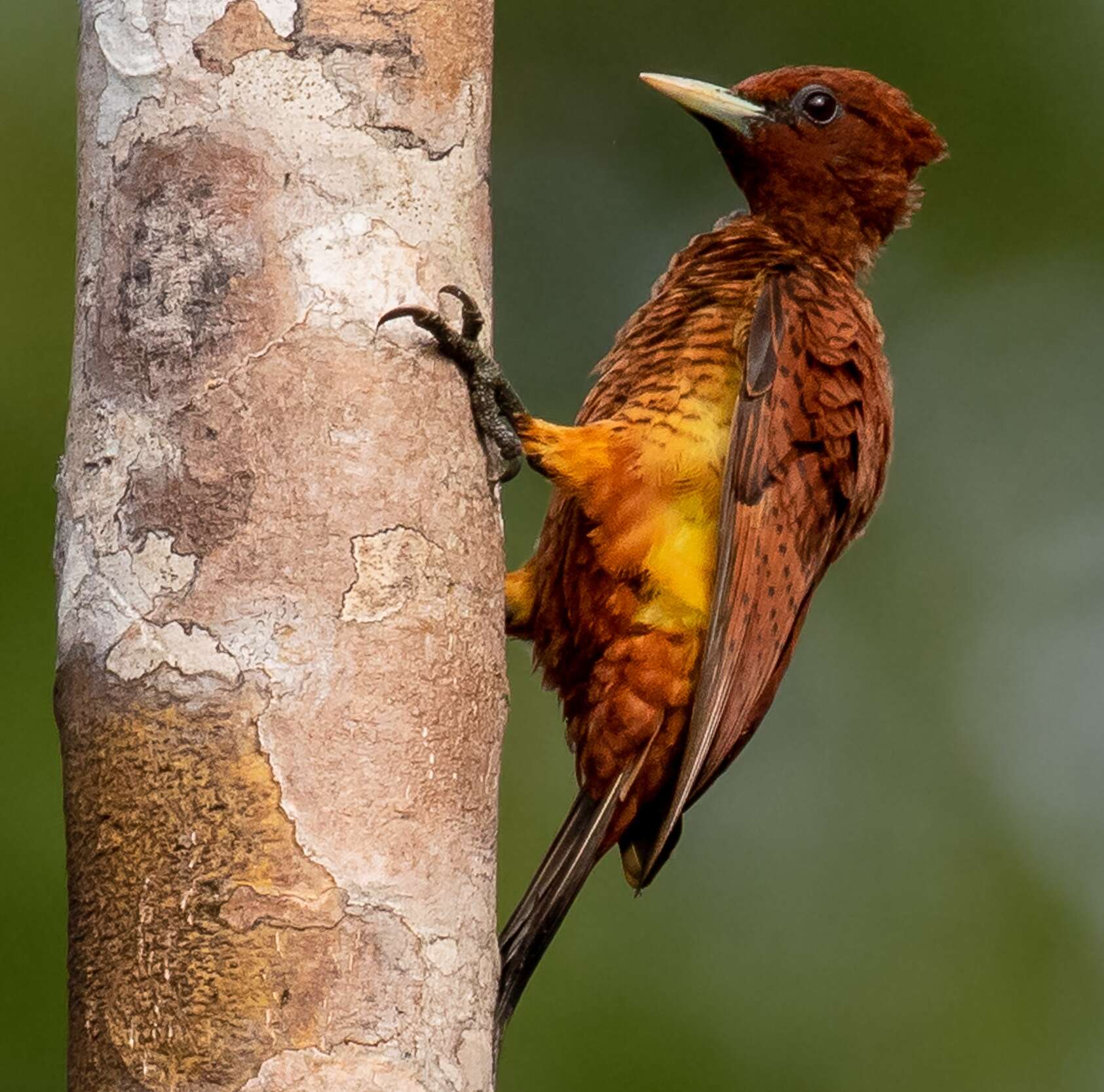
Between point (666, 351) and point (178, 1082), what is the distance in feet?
6.01

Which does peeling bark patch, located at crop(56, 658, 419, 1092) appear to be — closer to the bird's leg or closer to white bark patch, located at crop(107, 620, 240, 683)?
white bark patch, located at crop(107, 620, 240, 683)

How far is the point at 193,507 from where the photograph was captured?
2031mm

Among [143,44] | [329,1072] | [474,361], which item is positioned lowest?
[329,1072]

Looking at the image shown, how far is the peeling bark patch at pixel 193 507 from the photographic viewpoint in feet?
6.64

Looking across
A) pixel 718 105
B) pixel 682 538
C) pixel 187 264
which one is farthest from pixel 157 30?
pixel 718 105

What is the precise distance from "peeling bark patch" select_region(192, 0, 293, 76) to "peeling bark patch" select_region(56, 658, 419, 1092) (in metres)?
0.74

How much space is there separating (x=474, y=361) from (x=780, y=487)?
104 centimetres

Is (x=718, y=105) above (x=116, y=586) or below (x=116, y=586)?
above

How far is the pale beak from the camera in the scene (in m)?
3.82

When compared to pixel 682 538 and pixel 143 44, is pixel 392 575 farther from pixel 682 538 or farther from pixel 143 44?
pixel 682 538

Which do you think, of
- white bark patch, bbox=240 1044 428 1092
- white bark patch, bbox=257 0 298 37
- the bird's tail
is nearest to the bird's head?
the bird's tail

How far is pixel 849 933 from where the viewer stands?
5.55 meters

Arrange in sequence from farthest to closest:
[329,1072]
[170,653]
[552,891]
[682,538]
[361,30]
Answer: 1. [682,538]
2. [552,891]
3. [361,30]
4. [170,653]
5. [329,1072]

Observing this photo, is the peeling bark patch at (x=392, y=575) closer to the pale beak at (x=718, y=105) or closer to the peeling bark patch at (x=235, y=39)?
the peeling bark patch at (x=235, y=39)
